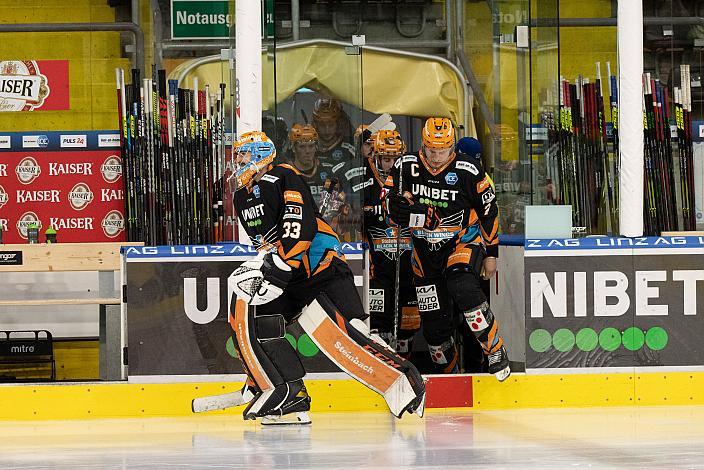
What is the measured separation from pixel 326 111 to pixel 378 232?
3.43ft

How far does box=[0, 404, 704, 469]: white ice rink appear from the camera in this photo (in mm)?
5789

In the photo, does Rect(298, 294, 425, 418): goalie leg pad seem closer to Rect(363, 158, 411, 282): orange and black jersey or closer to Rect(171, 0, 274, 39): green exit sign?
Rect(363, 158, 411, 282): orange and black jersey

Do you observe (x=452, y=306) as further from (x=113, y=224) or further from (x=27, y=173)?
(x=27, y=173)

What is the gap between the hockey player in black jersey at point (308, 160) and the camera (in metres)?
7.80

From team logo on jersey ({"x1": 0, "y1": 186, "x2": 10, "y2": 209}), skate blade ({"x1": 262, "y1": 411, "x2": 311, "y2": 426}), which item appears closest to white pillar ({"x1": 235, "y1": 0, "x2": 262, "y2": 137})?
skate blade ({"x1": 262, "y1": 411, "x2": 311, "y2": 426})

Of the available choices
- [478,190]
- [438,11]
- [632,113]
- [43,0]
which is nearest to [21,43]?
[43,0]

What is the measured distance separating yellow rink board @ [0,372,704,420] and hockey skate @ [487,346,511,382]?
100mm

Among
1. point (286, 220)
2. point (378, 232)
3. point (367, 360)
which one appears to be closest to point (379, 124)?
point (378, 232)

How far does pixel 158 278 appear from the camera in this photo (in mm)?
7574

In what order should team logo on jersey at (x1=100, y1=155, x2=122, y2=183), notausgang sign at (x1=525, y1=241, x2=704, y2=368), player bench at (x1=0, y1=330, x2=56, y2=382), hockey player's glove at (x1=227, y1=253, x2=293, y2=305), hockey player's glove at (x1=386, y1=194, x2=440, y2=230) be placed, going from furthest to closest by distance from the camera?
team logo on jersey at (x1=100, y1=155, x2=122, y2=183) → player bench at (x1=0, y1=330, x2=56, y2=382) → hockey player's glove at (x1=386, y1=194, x2=440, y2=230) → notausgang sign at (x1=525, y1=241, x2=704, y2=368) → hockey player's glove at (x1=227, y1=253, x2=293, y2=305)

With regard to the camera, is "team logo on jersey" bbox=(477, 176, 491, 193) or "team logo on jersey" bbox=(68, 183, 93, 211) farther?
"team logo on jersey" bbox=(68, 183, 93, 211)

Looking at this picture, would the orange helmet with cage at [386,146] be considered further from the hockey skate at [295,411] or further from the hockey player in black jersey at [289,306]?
the hockey skate at [295,411]

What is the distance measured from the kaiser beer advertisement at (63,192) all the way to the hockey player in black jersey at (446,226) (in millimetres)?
2634

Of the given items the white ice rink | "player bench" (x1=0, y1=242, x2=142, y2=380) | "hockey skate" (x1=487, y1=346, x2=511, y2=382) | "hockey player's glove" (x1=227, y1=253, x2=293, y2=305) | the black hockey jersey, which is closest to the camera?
the white ice rink
